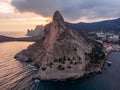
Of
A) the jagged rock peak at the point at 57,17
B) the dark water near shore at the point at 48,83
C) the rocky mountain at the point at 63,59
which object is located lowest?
the dark water near shore at the point at 48,83

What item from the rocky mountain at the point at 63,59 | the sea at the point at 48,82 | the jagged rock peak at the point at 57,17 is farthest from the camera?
the jagged rock peak at the point at 57,17

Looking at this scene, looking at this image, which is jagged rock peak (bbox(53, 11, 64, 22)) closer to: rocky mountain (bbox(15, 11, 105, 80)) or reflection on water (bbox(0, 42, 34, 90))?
rocky mountain (bbox(15, 11, 105, 80))

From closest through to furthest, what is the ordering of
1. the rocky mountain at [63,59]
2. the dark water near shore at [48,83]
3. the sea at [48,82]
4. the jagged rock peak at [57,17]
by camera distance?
1. the dark water near shore at [48,83]
2. the sea at [48,82]
3. the rocky mountain at [63,59]
4. the jagged rock peak at [57,17]

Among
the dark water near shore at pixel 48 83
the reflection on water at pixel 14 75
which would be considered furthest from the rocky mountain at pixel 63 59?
the reflection on water at pixel 14 75

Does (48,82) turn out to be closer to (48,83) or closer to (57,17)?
(48,83)

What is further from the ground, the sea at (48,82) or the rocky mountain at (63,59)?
the rocky mountain at (63,59)

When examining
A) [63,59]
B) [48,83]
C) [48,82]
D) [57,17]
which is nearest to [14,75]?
[48,82]

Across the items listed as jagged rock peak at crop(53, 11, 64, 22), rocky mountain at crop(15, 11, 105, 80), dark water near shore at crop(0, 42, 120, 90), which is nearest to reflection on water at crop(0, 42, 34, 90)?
dark water near shore at crop(0, 42, 120, 90)

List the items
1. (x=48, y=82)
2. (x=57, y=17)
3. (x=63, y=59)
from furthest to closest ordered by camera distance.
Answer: (x=57, y=17) < (x=63, y=59) < (x=48, y=82)

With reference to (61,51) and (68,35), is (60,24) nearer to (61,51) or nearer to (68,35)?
(68,35)

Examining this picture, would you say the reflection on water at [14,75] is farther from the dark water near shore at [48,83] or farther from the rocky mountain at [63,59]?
the rocky mountain at [63,59]

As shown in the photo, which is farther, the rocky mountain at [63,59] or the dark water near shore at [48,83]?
the rocky mountain at [63,59]
